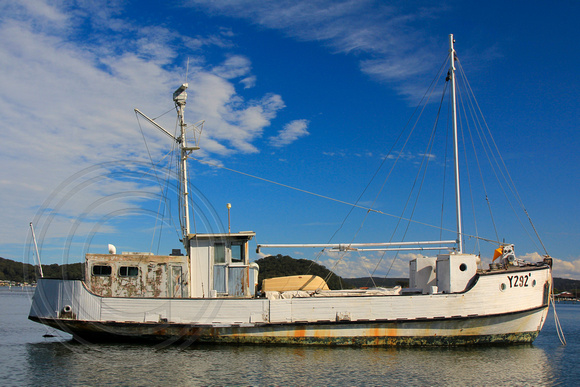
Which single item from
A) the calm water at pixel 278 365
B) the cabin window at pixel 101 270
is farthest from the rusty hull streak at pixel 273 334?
the cabin window at pixel 101 270

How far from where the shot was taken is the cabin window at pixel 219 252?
66.0 ft

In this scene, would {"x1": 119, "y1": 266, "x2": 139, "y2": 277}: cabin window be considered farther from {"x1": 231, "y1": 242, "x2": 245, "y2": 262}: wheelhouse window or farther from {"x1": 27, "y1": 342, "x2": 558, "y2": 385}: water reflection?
{"x1": 231, "y1": 242, "x2": 245, "y2": 262}: wheelhouse window

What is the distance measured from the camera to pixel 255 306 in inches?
738

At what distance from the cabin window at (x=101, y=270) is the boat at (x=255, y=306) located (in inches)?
1.5

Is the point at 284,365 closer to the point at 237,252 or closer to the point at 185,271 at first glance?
the point at 237,252

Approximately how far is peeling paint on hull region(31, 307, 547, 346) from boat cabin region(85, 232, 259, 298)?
4.89ft

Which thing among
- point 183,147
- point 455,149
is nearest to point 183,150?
point 183,147

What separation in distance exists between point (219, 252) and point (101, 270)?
4.97 metres

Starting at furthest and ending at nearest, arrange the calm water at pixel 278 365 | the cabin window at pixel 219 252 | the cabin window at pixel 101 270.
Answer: the cabin window at pixel 219 252 → the cabin window at pixel 101 270 → the calm water at pixel 278 365

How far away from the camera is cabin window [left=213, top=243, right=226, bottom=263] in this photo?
20.1 m

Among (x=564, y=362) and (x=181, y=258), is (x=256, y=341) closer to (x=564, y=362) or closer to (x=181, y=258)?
(x=181, y=258)

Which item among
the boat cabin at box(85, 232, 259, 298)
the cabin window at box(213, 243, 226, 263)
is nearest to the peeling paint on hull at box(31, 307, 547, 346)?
the boat cabin at box(85, 232, 259, 298)

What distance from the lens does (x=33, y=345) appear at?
792 inches

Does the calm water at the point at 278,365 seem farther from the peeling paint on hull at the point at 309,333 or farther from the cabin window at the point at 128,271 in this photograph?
the cabin window at the point at 128,271
